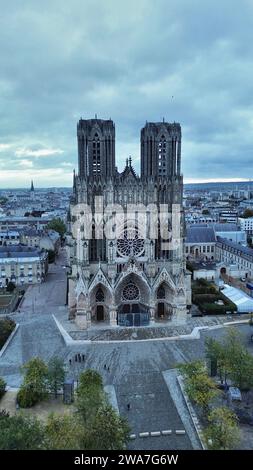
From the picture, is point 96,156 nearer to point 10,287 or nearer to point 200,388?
point 10,287

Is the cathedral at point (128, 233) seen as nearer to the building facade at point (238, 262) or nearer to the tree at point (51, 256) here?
the building facade at point (238, 262)

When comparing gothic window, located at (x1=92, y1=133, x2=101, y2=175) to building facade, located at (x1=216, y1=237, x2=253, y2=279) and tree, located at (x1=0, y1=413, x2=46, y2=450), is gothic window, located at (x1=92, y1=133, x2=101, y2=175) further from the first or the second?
building facade, located at (x1=216, y1=237, x2=253, y2=279)

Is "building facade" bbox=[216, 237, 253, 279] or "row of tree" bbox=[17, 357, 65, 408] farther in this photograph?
"building facade" bbox=[216, 237, 253, 279]

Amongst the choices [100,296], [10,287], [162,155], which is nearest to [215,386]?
[100,296]

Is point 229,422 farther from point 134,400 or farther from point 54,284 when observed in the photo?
point 54,284

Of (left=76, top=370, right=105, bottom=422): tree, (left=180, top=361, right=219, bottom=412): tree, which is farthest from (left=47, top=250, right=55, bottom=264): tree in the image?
(left=180, top=361, right=219, bottom=412): tree
